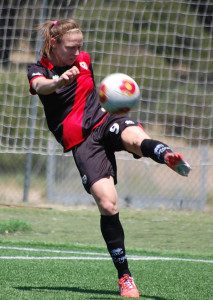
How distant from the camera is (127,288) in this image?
4188 mm

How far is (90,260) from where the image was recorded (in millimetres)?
5863

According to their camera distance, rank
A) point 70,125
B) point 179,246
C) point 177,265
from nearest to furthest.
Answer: point 70,125 → point 177,265 → point 179,246

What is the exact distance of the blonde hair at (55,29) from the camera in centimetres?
472

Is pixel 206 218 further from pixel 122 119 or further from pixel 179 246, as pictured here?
pixel 122 119

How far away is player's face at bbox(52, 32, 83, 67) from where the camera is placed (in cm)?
468

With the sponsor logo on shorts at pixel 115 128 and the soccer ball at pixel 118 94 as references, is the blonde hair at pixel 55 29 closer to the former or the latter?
the soccer ball at pixel 118 94

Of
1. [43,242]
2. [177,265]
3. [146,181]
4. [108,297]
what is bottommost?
[146,181]

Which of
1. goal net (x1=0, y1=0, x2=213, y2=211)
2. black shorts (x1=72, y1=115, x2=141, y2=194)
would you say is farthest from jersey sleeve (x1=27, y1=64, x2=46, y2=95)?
goal net (x1=0, y1=0, x2=213, y2=211)

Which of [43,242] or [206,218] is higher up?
[43,242]

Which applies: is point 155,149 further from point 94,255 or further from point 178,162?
point 94,255

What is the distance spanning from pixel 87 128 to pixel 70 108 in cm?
22

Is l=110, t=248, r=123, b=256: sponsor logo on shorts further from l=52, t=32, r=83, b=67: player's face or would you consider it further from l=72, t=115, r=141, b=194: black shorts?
l=52, t=32, r=83, b=67: player's face

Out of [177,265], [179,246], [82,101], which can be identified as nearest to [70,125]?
[82,101]

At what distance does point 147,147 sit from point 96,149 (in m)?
0.48
